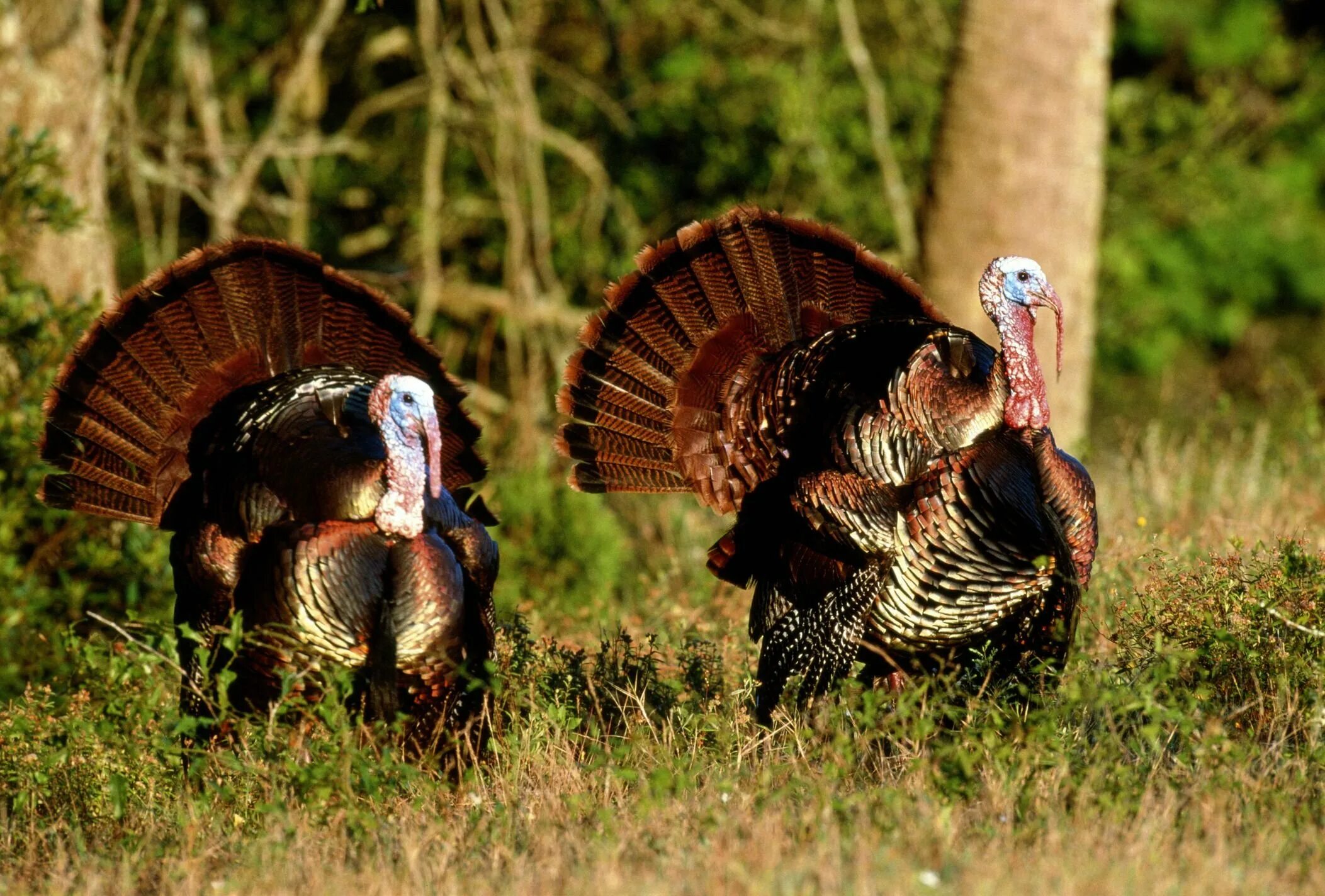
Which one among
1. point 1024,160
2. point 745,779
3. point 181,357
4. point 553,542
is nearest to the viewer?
point 745,779

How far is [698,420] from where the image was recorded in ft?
18.2

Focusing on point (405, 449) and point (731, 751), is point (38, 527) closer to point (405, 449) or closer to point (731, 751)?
point (405, 449)

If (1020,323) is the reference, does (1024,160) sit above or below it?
above

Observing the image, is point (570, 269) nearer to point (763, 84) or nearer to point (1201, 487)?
point (763, 84)

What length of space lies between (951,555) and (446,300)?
5.96 meters

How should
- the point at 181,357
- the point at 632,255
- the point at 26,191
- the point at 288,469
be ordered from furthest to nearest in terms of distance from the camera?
the point at 632,255, the point at 26,191, the point at 181,357, the point at 288,469

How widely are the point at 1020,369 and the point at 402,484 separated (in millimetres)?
1696

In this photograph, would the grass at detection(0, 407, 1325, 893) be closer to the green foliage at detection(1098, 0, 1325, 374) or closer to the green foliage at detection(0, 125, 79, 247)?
the green foliage at detection(0, 125, 79, 247)

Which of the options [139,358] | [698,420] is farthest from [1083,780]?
[139,358]

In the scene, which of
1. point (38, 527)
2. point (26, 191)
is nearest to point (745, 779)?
point (38, 527)

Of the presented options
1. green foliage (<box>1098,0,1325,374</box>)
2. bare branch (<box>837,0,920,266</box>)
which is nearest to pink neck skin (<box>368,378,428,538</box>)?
bare branch (<box>837,0,920,266</box>)

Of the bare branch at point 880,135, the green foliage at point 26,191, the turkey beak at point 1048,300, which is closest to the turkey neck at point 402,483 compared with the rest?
the turkey beak at point 1048,300

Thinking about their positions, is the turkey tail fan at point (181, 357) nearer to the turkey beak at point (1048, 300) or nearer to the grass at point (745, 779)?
the grass at point (745, 779)

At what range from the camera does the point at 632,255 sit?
9914 millimetres
